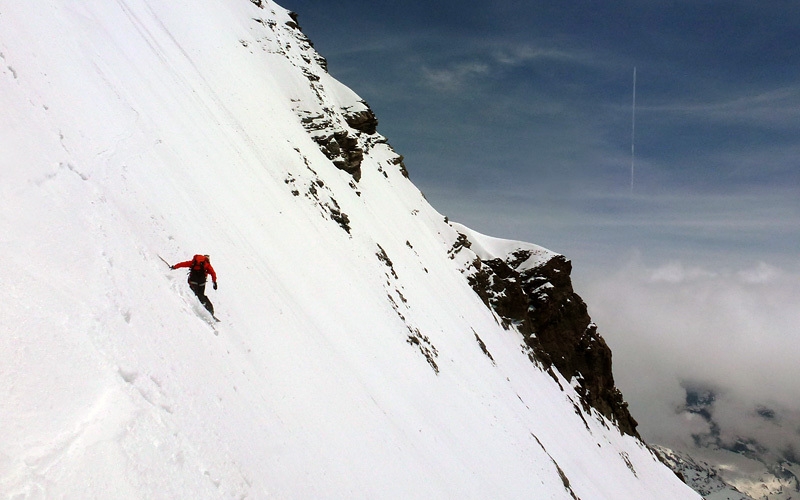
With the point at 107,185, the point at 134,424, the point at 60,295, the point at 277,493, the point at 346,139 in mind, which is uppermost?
the point at 346,139

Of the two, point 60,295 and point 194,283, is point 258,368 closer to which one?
point 194,283

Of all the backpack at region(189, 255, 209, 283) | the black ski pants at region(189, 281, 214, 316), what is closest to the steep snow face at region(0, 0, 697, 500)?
the black ski pants at region(189, 281, 214, 316)

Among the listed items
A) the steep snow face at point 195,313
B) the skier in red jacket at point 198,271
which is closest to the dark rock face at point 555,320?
the steep snow face at point 195,313

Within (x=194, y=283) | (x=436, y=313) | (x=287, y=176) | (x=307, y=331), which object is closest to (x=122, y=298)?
(x=194, y=283)

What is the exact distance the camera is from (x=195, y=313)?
964cm

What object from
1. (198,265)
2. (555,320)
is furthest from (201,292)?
(555,320)

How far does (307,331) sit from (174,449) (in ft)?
29.1

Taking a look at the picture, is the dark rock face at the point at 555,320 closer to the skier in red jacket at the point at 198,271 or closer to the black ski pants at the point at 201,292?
the black ski pants at the point at 201,292

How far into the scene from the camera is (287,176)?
28.9 metres

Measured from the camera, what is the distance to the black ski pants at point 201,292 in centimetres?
988

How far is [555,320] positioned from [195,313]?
70.7 metres

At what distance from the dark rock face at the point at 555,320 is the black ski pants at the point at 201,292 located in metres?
52.2

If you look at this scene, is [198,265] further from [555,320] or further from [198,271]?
[555,320]

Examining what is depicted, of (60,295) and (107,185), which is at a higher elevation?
(107,185)
